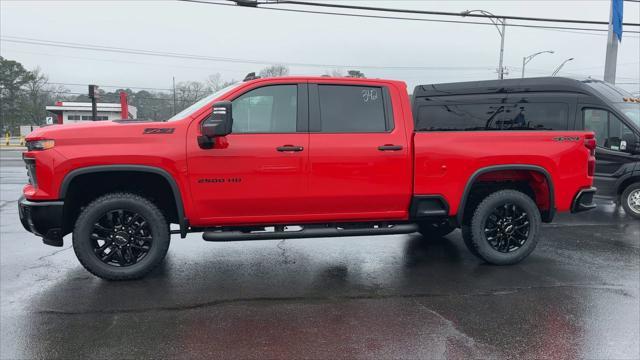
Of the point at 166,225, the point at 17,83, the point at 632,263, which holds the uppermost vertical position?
the point at 17,83

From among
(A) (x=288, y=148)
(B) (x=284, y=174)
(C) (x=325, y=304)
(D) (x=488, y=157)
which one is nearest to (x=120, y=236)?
(B) (x=284, y=174)

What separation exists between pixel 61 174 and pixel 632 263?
6.40 m

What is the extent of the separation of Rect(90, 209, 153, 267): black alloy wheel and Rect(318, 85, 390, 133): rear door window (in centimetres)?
208

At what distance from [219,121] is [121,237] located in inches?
61.1

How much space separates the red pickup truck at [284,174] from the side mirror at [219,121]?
0.4 inches

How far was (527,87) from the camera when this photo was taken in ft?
30.7

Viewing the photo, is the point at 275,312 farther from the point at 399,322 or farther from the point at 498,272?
the point at 498,272

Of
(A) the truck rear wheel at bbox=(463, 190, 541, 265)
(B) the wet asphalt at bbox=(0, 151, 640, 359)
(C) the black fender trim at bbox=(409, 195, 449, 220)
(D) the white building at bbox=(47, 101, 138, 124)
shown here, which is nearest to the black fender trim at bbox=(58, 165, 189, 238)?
(B) the wet asphalt at bbox=(0, 151, 640, 359)

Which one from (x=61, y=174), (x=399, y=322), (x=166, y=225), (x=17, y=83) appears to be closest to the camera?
(x=399, y=322)

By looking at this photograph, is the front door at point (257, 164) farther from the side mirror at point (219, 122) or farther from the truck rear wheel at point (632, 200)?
the truck rear wheel at point (632, 200)

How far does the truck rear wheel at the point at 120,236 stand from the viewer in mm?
4465

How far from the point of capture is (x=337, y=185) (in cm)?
479

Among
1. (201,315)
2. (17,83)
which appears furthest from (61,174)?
(17,83)

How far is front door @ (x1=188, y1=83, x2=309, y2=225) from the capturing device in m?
4.52
